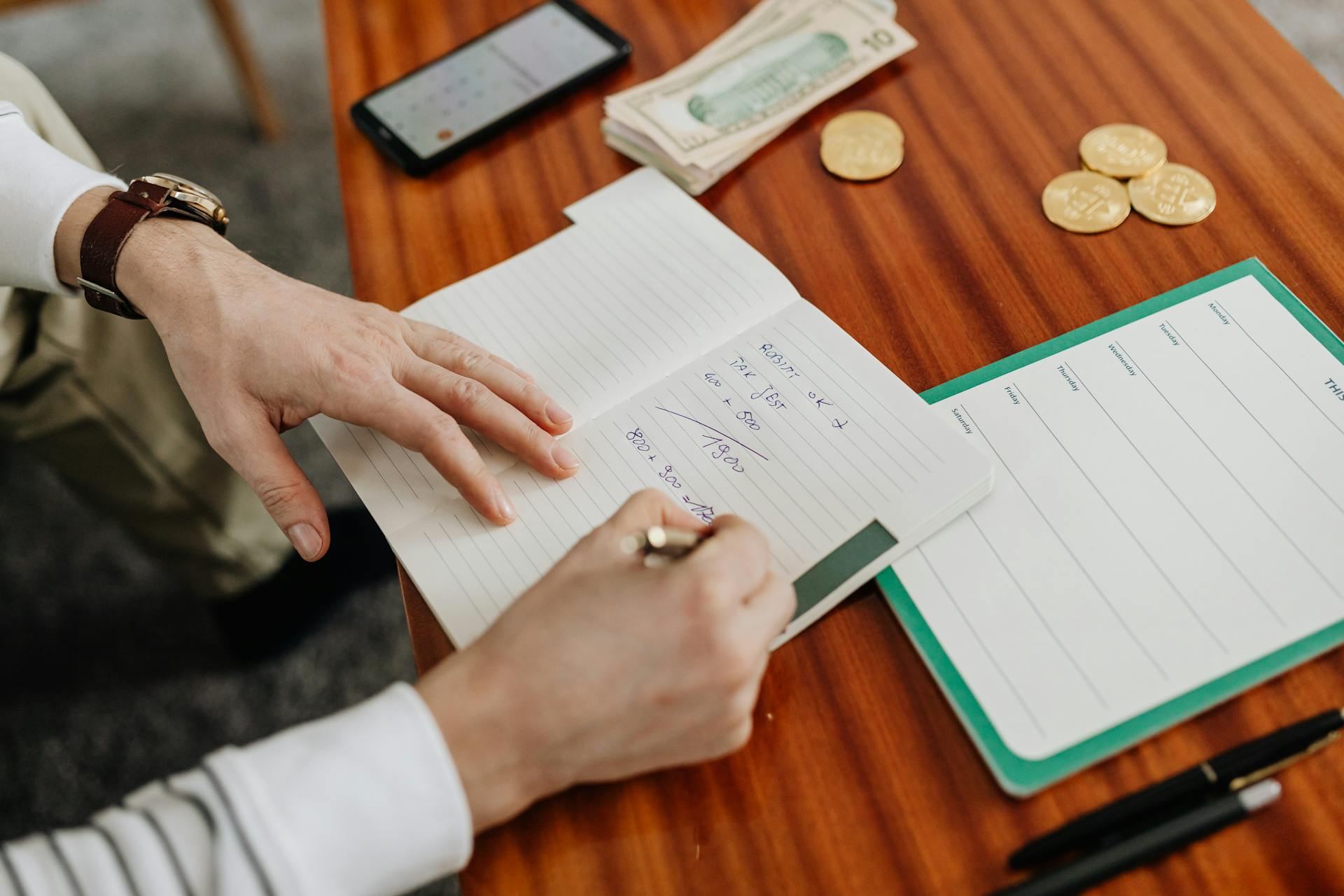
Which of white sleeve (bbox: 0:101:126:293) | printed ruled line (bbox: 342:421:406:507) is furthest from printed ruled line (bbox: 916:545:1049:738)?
white sleeve (bbox: 0:101:126:293)

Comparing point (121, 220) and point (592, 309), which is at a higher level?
point (121, 220)

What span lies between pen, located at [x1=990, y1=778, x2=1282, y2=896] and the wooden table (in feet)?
0.04

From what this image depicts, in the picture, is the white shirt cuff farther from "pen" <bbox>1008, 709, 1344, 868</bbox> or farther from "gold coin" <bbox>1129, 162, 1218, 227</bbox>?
"gold coin" <bbox>1129, 162, 1218, 227</bbox>

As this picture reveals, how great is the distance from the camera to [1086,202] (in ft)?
2.18

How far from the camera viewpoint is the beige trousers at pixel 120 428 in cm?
87

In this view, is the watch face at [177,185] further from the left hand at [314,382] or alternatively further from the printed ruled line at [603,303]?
the printed ruled line at [603,303]

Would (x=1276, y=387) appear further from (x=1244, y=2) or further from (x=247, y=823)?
(x=247, y=823)

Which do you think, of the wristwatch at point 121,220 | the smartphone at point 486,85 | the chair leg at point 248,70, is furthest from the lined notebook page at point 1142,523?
the chair leg at point 248,70

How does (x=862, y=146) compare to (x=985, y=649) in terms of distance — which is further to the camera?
(x=862, y=146)

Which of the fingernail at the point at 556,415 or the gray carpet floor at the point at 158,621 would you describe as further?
the gray carpet floor at the point at 158,621

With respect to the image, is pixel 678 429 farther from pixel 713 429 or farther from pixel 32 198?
pixel 32 198

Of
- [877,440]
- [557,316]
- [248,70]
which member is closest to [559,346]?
[557,316]

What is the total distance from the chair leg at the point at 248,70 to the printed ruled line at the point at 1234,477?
161 centimetres

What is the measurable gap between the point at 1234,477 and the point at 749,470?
28cm
